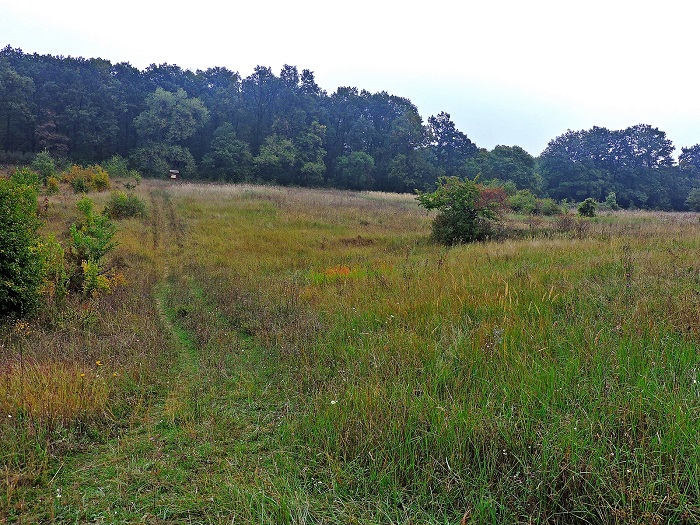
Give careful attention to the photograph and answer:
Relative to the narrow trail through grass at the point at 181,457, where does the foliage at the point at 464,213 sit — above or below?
above

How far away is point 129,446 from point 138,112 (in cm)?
7116

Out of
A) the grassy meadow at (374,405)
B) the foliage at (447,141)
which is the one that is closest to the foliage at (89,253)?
the grassy meadow at (374,405)

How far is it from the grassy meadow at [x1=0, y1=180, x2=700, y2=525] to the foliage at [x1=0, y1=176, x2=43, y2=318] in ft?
1.38

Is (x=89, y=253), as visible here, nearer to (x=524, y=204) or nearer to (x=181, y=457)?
(x=181, y=457)

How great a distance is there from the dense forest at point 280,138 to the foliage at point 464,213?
128 feet

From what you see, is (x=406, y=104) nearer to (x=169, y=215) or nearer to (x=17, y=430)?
(x=169, y=215)

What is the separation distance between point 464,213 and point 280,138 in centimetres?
4871

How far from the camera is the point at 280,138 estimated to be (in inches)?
2256

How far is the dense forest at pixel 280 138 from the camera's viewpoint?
53531 mm

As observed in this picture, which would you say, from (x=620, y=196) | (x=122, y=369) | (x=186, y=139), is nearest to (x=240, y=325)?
(x=122, y=369)

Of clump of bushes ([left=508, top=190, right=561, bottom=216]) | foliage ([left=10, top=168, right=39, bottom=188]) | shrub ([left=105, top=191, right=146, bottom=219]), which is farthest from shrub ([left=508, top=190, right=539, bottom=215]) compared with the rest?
foliage ([left=10, top=168, right=39, bottom=188])

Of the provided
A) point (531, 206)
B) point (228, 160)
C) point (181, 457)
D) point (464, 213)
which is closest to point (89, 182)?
point (464, 213)

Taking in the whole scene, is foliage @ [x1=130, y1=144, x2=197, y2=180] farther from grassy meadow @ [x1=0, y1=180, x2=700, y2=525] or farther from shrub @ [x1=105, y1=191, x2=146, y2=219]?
grassy meadow @ [x1=0, y1=180, x2=700, y2=525]

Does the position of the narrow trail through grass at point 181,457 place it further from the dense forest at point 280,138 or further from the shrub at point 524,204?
the dense forest at point 280,138
